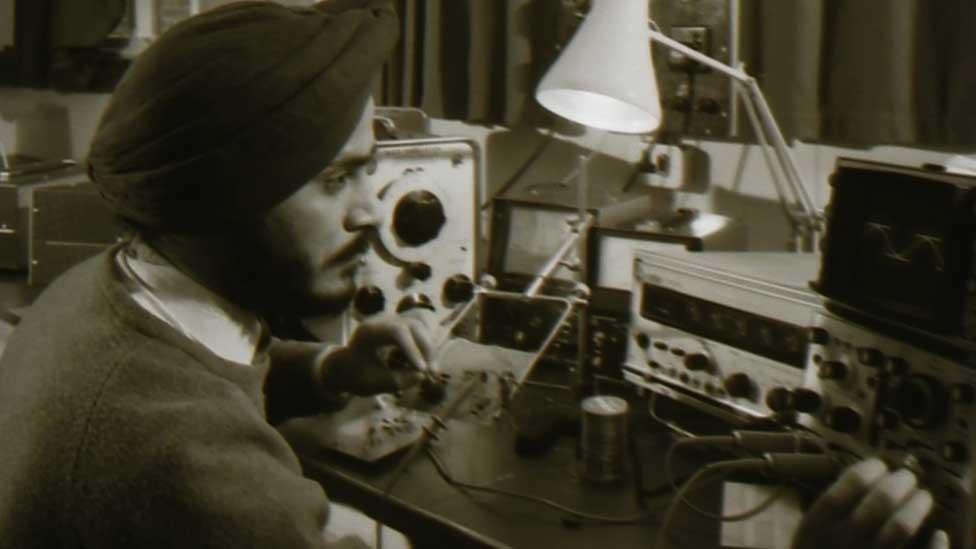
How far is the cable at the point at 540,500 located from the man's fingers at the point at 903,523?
371 mm

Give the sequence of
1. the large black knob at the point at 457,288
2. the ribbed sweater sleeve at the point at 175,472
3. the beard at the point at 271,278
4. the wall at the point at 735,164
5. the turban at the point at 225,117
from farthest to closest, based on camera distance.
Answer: the wall at the point at 735,164
the large black knob at the point at 457,288
the beard at the point at 271,278
the turban at the point at 225,117
the ribbed sweater sleeve at the point at 175,472

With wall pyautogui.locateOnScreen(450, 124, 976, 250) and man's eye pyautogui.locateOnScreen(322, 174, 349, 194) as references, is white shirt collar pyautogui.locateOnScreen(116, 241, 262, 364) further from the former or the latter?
wall pyautogui.locateOnScreen(450, 124, 976, 250)

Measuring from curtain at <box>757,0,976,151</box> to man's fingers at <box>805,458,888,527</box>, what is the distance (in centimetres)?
90

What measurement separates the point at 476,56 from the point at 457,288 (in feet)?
2.41

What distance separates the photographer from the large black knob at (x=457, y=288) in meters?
1.71

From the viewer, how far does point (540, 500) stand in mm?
1303

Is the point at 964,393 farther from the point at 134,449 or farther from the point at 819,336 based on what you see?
the point at 134,449

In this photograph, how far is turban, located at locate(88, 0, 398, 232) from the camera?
39.0 inches

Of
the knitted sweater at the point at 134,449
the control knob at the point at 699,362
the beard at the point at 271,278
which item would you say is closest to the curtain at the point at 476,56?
the control knob at the point at 699,362

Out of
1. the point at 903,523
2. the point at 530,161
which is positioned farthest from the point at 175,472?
the point at 530,161

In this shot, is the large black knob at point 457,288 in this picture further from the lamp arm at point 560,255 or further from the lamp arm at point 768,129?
the lamp arm at point 768,129

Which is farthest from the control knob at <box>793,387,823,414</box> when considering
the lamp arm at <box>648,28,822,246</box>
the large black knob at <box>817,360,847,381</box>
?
the lamp arm at <box>648,28,822,246</box>

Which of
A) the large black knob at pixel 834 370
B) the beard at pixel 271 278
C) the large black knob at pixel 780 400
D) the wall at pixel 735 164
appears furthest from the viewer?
the wall at pixel 735 164

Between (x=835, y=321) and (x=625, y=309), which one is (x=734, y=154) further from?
(x=835, y=321)
